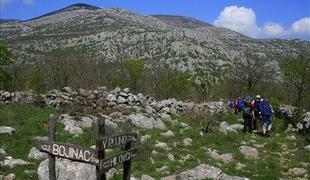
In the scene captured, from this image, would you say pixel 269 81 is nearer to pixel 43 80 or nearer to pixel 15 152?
pixel 43 80

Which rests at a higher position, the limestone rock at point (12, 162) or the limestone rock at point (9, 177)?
the limestone rock at point (12, 162)

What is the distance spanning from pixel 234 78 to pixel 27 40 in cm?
12744

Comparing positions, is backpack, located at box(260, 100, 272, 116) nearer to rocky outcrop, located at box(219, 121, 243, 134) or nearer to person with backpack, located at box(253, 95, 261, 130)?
person with backpack, located at box(253, 95, 261, 130)

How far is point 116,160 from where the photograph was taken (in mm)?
8930

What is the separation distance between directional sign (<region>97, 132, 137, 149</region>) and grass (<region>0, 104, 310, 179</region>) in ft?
14.7

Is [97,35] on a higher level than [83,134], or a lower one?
higher

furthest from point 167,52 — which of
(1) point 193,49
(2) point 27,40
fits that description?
(2) point 27,40

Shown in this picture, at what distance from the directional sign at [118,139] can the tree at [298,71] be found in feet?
102

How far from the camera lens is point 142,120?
22.3 m

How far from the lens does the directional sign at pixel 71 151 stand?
28.0ft

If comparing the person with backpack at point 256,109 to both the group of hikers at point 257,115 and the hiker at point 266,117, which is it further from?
the hiker at point 266,117

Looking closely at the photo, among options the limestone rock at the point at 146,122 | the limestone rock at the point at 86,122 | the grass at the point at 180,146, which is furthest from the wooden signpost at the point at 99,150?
the limestone rock at the point at 146,122

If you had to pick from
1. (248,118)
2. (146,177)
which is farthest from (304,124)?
(146,177)

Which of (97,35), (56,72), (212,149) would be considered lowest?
(212,149)
